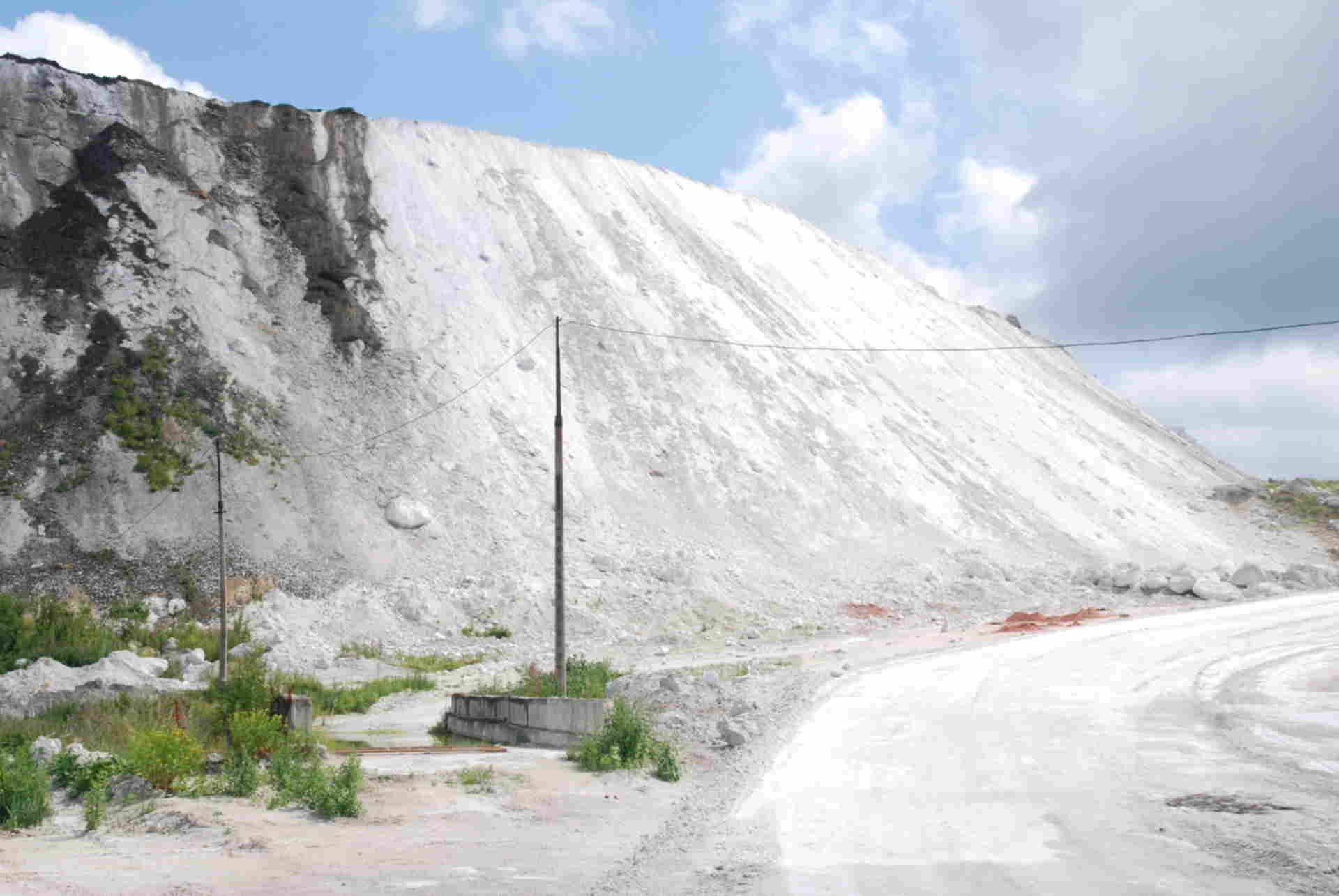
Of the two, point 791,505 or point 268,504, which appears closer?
point 268,504

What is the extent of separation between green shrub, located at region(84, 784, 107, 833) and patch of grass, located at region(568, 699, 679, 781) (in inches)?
190

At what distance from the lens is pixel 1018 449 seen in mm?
46438

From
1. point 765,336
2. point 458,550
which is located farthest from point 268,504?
point 765,336

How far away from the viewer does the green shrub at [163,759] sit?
10156mm

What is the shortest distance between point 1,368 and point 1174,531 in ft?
140

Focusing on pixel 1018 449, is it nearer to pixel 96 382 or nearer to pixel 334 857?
pixel 96 382

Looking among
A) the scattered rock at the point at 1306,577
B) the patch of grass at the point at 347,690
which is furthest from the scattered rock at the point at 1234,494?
the patch of grass at the point at 347,690

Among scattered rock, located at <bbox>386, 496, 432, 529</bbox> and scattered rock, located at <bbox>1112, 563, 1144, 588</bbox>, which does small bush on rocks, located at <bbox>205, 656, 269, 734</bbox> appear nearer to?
scattered rock, located at <bbox>386, 496, 432, 529</bbox>

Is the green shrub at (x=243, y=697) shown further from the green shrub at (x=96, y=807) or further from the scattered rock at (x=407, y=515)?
the scattered rock at (x=407, y=515)

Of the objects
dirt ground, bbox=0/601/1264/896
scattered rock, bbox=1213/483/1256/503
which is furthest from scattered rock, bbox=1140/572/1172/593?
dirt ground, bbox=0/601/1264/896

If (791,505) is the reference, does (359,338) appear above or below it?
above

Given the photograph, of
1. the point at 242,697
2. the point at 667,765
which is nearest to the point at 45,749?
the point at 242,697

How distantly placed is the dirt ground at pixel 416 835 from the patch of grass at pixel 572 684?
351 cm

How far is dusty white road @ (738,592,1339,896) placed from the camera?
23.7 ft
